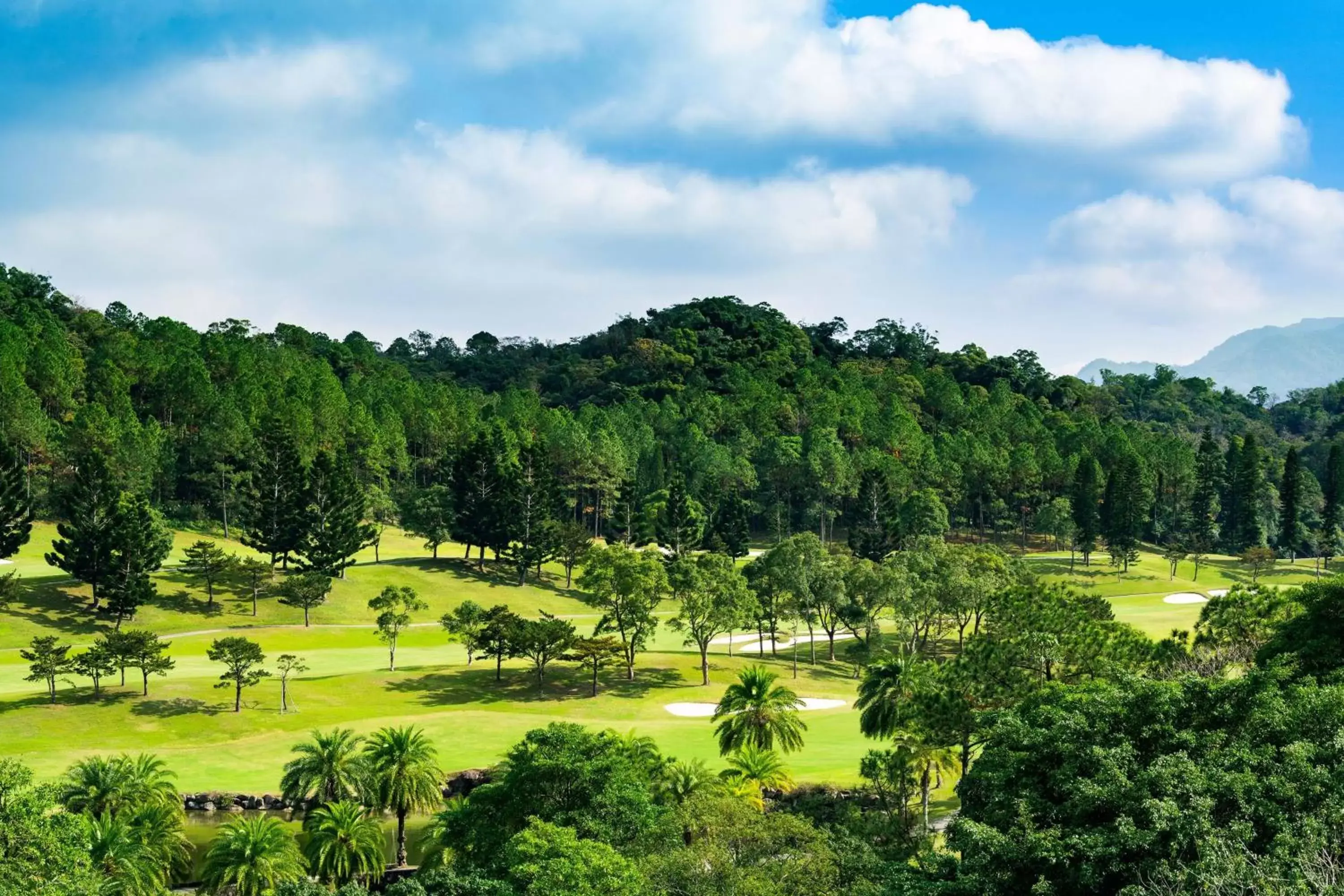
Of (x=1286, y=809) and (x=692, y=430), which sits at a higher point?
(x=692, y=430)

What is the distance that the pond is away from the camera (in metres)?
40.2

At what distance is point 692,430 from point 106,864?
11968 cm

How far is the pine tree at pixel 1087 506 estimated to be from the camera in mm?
121250

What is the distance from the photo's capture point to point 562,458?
130 m

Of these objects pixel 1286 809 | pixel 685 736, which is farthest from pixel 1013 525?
pixel 1286 809

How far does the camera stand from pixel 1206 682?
27312mm

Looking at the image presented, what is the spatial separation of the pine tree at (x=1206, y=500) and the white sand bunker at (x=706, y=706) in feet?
259

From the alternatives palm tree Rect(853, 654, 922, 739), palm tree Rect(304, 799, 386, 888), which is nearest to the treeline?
palm tree Rect(304, 799, 386, 888)

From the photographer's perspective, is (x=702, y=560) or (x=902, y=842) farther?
(x=702, y=560)

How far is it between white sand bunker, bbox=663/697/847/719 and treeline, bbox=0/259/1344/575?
4021cm

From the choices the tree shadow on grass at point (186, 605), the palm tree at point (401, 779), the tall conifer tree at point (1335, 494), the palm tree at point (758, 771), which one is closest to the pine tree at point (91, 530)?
the tree shadow on grass at point (186, 605)

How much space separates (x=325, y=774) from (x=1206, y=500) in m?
120

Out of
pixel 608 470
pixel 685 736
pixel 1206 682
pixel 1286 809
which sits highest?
pixel 608 470

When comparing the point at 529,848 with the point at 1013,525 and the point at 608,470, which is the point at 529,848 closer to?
the point at 608,470
